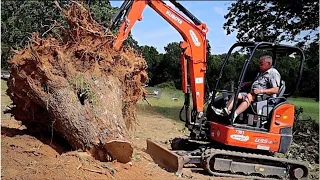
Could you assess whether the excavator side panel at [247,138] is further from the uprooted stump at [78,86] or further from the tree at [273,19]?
A: the tree at [273,19]

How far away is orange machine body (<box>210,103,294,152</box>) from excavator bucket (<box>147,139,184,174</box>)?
3.09 ft

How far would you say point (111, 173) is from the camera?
5.54 metres

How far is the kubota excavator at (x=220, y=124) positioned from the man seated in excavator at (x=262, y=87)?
112 millimetres

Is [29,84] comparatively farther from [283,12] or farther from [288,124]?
[283,12]

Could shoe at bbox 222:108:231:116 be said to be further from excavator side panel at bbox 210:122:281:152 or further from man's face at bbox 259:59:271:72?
man's face at bbox 259:59:271:72

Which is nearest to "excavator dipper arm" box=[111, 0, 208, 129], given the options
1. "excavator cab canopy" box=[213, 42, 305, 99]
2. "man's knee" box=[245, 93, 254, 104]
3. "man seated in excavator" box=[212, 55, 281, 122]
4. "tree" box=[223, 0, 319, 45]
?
"excavator cab canopy" box=[213, 42, 305, 99]

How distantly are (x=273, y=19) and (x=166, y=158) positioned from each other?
10.1 m

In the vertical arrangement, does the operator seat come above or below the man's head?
below

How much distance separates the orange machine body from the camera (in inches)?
298

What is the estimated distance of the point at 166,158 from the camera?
7.58 meters

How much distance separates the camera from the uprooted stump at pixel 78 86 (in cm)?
589

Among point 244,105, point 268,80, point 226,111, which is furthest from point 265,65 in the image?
point 226,111

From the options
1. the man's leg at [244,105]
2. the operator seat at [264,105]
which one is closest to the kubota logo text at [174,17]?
the man's leg at [244,105]

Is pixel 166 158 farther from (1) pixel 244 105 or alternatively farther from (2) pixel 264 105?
(2) pixel 264 105
